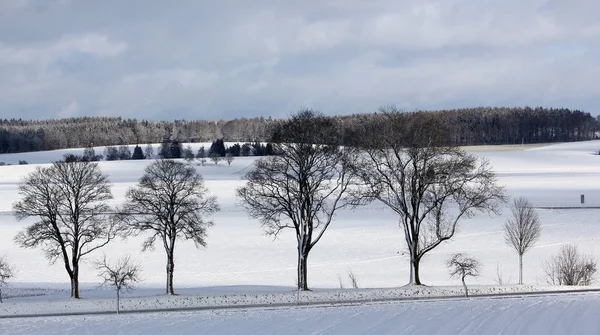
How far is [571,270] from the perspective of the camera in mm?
44875

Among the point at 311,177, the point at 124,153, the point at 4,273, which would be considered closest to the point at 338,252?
the point at 311,177

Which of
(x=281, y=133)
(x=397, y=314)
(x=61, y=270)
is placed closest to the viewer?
(x=397, y=314)

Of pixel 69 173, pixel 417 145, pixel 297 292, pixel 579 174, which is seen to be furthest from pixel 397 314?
pixel 579 174

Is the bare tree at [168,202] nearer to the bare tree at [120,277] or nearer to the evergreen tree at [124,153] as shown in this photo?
the bare tree at [120,277]

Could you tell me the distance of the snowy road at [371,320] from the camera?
2642 centimetres

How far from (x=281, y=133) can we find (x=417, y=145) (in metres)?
7.38

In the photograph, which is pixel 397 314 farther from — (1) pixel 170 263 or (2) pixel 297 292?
(1) pixel 170 263

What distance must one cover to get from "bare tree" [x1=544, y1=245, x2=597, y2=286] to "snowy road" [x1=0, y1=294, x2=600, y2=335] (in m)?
11.5

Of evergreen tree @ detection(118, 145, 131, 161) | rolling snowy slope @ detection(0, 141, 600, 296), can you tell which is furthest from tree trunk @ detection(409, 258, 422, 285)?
evergreen tree @ detection(118, 145, 131, 161)

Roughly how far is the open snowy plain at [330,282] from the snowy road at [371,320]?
0.15 feet

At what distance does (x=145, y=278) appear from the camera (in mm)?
49812

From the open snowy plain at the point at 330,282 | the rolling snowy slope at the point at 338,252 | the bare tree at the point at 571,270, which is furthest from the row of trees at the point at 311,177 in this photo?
the bare tree at the point at 571,270

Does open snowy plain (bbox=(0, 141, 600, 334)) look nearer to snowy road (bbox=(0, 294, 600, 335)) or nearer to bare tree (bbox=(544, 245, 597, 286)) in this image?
snowy road (bbox=(0, 294, 600, 335))

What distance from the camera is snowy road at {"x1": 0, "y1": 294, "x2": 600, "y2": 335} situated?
26.4 meters
